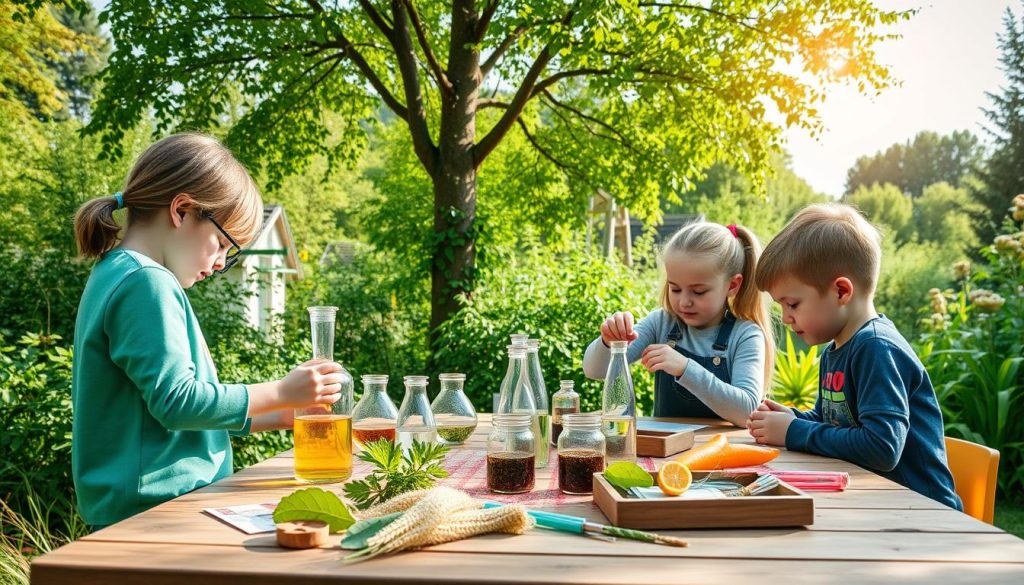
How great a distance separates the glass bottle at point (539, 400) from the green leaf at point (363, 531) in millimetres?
674

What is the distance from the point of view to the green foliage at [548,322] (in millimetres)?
6336

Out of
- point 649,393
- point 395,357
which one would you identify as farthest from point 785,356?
point 395,357

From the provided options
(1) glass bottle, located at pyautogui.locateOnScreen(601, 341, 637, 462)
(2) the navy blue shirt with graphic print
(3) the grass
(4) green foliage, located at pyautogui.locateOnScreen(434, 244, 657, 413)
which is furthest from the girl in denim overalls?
(4) green foliage, located at pyautogui.locateOnScreen(434, 244, 657, 413)

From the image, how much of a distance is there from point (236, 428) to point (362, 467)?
0.36m

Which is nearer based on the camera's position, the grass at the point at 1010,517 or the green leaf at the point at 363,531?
the green leaf at the point at 363,531

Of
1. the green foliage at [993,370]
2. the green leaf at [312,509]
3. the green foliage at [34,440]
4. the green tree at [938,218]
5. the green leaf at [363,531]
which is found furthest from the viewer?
the green tree at [938,218]

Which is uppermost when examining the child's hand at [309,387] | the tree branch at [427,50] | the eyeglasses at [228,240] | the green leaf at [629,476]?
the tree branch at [427,50]

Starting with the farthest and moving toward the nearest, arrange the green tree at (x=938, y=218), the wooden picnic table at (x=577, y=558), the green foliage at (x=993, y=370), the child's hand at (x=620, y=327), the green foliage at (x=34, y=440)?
the green tree at (x=938, y=218)
the green foliage at (x=993, y=370)
the green foliage at (x=34, y=440)
the child's hand at (x=620, y=327)
the wooden picnic table at (x=577, y=558)

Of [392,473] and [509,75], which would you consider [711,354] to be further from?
[509,75]

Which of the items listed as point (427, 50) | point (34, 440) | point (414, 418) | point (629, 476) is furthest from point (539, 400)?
point (427, 50)

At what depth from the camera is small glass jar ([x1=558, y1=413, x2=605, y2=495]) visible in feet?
5.70

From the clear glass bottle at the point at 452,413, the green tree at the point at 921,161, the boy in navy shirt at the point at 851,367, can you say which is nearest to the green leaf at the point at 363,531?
the clear glass bottle at the point at 452,413

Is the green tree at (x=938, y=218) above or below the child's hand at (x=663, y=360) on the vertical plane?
above

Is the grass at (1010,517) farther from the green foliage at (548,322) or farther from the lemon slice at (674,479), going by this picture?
the lemon slice at (674,479)
